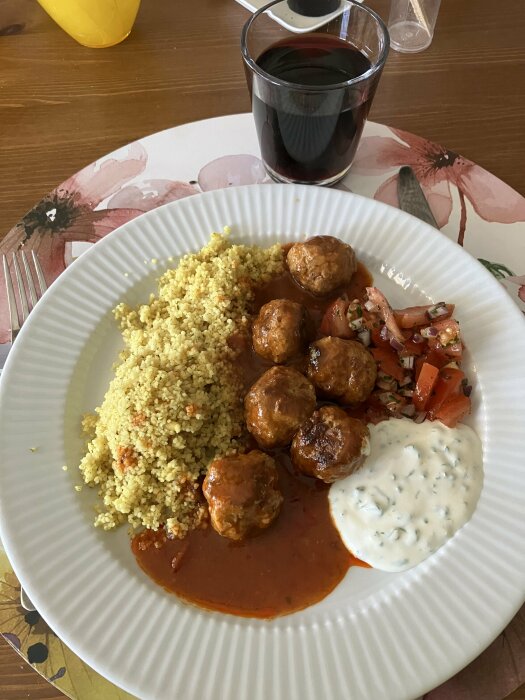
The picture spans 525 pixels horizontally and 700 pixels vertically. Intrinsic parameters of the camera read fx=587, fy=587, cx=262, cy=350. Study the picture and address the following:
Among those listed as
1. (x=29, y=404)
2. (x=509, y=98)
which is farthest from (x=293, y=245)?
(x=509, y=98)

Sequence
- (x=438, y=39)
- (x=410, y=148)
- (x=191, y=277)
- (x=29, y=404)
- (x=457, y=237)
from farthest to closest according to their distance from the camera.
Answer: (x=438, y=39) → (x=410, y=148) → (x=457, y=237) → (x=191, y=277) → (x=29, y=404)

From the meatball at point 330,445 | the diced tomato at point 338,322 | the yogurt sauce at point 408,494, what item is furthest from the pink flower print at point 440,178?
the meatball at point 330,445

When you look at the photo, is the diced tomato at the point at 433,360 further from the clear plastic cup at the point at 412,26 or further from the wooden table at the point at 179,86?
the clear plastic cup at the point at 412,26

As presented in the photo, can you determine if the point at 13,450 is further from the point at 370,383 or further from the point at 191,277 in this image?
the point at 370,383

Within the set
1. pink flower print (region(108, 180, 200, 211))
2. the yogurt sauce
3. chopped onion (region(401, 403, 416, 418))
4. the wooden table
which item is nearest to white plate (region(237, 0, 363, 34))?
the wooden table

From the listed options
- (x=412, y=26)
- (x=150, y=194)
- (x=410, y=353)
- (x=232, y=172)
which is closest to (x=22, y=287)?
(x=150, y=194)

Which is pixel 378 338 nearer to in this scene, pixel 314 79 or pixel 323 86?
pixel 323 86
